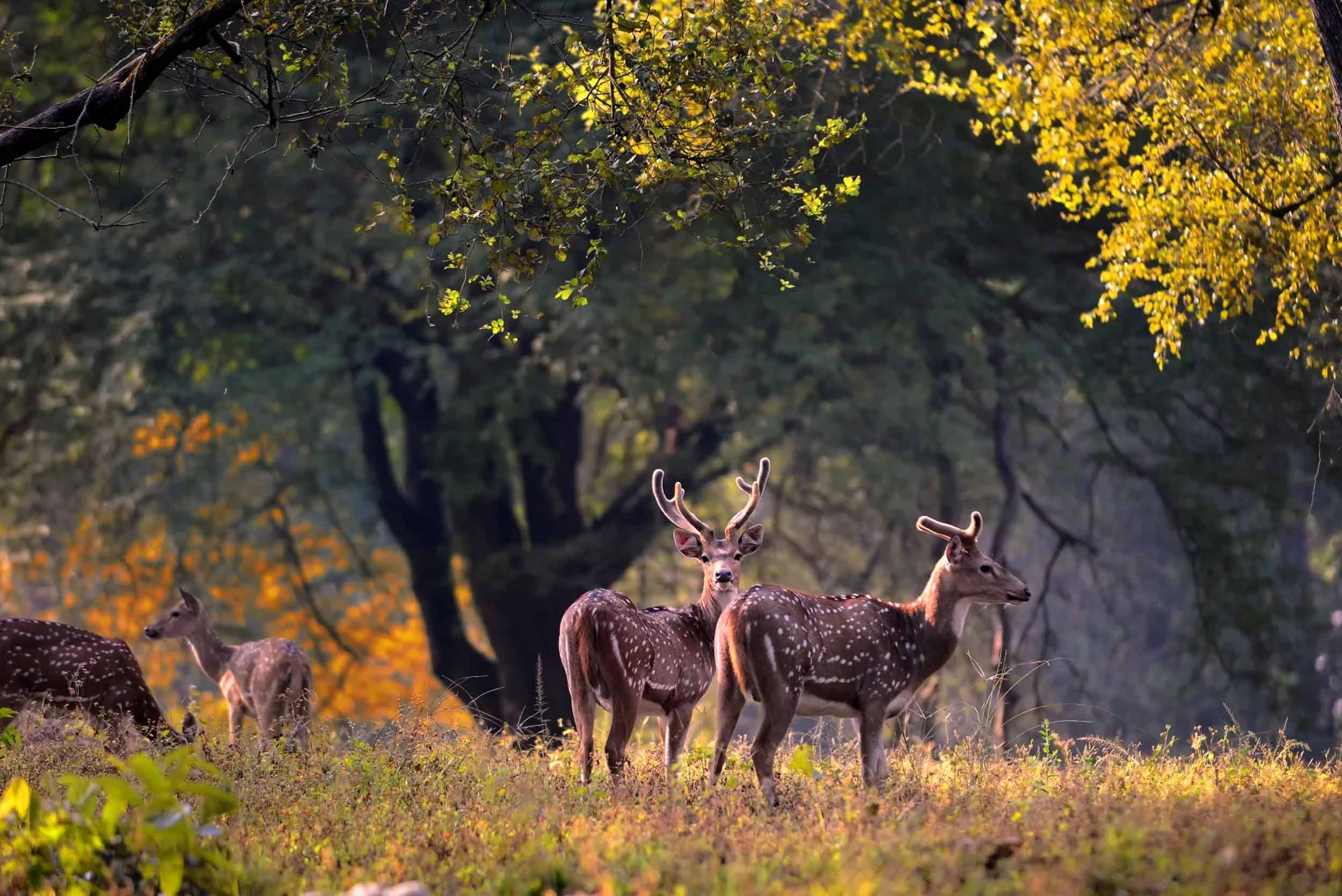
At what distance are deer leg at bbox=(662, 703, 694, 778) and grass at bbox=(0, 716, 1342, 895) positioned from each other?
0.22 metres

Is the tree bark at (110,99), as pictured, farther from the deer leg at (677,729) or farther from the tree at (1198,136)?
the tree at (1198,136)

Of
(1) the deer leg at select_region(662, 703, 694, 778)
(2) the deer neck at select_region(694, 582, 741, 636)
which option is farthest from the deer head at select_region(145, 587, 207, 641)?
(1) the deer leg at select_region(662, 703, 694, 778)

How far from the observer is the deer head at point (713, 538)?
40.7 ft

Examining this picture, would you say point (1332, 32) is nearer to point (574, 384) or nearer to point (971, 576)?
point (971, 576)

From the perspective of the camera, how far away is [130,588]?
27.8 m

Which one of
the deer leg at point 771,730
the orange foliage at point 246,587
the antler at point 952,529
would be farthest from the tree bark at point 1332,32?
the orange foliage at point 246,587

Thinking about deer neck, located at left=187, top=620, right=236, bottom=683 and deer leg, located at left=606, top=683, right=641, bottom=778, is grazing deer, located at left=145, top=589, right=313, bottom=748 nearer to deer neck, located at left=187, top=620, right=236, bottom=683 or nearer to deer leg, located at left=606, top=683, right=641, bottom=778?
deer neck, located at left=187, top=620, right=236, bottom=683

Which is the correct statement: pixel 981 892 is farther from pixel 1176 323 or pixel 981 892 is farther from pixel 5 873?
pixel 1176 323

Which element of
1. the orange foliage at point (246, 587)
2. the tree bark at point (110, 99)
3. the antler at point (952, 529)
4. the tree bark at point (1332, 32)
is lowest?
the orange foliage at point (246, 587)

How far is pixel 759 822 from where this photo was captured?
845 centimetres

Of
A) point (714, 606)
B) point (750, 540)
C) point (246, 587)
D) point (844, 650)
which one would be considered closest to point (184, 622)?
point (750, 540)

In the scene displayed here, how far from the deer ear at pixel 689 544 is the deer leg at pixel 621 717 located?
199 cm

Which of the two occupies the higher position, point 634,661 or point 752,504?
point 752,504

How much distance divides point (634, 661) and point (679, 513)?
7.06 feet
